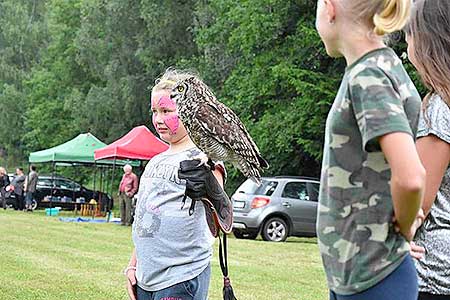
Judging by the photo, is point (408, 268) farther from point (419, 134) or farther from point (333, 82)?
point (333, 82)

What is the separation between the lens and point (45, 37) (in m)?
53.9

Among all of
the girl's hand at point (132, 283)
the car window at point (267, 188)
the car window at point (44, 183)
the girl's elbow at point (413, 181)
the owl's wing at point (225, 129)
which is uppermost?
the girl's elbow at point (413, 181)

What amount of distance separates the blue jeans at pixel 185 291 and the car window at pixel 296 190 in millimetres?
15398

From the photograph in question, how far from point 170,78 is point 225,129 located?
40cm

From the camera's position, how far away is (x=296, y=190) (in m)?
19.2

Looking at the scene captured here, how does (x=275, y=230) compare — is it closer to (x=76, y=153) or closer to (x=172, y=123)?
(x=76, y=153)

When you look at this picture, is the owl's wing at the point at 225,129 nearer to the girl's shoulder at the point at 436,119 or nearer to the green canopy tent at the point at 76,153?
the girl's shoulder at the point at 436,119

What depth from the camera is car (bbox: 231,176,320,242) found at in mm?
18312

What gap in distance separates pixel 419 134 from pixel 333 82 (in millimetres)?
23418

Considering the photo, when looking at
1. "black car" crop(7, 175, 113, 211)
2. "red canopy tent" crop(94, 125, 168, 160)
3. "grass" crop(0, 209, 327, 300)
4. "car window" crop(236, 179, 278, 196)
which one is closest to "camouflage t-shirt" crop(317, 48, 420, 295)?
"grass" crop(0, 209, 327, 300)

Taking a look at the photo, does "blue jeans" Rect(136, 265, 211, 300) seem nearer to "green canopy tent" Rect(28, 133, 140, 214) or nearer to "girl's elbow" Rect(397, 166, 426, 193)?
"girl's elbow" Rect(397, 166, 426, 193)

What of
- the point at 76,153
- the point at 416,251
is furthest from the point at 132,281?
the point at 76,153

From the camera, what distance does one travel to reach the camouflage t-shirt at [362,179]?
7.29 feet

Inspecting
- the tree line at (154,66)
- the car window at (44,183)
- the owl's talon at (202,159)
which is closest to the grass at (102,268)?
the owl's talon at (202,159)
